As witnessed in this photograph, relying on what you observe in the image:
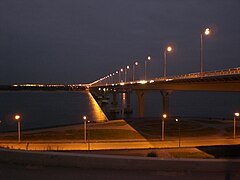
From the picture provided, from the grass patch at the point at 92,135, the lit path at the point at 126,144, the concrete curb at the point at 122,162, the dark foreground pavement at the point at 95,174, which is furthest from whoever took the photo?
the grass patch at the point at 92,135

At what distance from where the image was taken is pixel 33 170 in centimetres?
772

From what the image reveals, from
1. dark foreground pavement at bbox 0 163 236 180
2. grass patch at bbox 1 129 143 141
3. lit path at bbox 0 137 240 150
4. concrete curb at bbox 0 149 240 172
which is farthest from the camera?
grass patch at bbox 1 129 143 141

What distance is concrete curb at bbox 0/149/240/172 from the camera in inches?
297

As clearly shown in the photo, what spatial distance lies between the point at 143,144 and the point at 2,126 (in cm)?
4970

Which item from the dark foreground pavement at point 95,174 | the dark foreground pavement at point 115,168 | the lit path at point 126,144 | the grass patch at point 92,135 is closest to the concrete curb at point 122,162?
the dark foreground pavement at point 115,168

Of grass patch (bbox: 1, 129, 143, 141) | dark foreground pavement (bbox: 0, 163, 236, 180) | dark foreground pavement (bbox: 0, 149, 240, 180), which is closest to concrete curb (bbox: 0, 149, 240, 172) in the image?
dark foreground pavement (bbox: 0, 149, 240, 180)

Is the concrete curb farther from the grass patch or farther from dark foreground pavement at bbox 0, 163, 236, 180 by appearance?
the grass patch

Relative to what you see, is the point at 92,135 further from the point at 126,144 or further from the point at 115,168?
the point at 115,168

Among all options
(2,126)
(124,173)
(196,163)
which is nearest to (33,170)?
(124,173)

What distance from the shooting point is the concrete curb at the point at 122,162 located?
24.7 feet

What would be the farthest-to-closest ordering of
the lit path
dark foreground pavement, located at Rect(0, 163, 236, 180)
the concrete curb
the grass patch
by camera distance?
the grass patch, the lit path, the concrete curb, dark foreground pavement, located at Rect(0, 163, 236, 180)

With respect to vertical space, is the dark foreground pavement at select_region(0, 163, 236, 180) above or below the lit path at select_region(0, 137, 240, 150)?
above

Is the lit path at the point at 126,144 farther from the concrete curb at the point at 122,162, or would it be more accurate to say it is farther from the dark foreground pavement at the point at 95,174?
the dark foreground pavement at the point at 95,174

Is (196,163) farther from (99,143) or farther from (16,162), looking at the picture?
(99,143)
